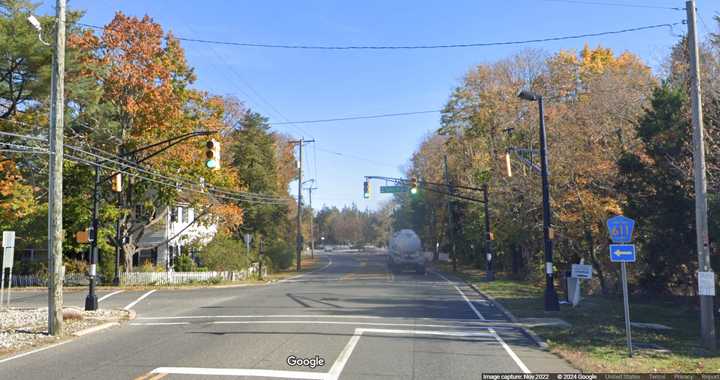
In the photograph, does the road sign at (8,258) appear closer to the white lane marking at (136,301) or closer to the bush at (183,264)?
the white lane marking at (136,301)

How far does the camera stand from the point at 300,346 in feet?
42.9

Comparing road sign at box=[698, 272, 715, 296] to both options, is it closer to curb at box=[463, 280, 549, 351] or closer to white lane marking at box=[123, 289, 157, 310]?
curb at box=[463, 280, 549, 351]

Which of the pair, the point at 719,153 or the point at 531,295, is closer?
the point at 719,153

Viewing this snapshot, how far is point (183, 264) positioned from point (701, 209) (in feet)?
119

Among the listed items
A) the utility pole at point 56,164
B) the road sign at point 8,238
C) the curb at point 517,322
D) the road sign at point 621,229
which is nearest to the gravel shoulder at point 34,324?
the utility pole at point 56,164

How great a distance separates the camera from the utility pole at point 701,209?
14.0m

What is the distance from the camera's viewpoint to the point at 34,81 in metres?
26.5

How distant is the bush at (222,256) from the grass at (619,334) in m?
21.1

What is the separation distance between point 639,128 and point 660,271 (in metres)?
5.95

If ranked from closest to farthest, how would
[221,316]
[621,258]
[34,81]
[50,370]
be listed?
[50,370] < [621,258] < [221,316] < [34,81]

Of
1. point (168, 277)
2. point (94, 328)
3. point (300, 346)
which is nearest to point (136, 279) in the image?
point (168, 277)

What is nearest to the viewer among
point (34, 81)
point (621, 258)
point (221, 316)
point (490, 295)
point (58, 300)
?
point (621, 258)

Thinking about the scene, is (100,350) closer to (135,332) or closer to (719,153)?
(135,332)

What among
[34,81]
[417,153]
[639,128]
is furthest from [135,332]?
[417,153]
